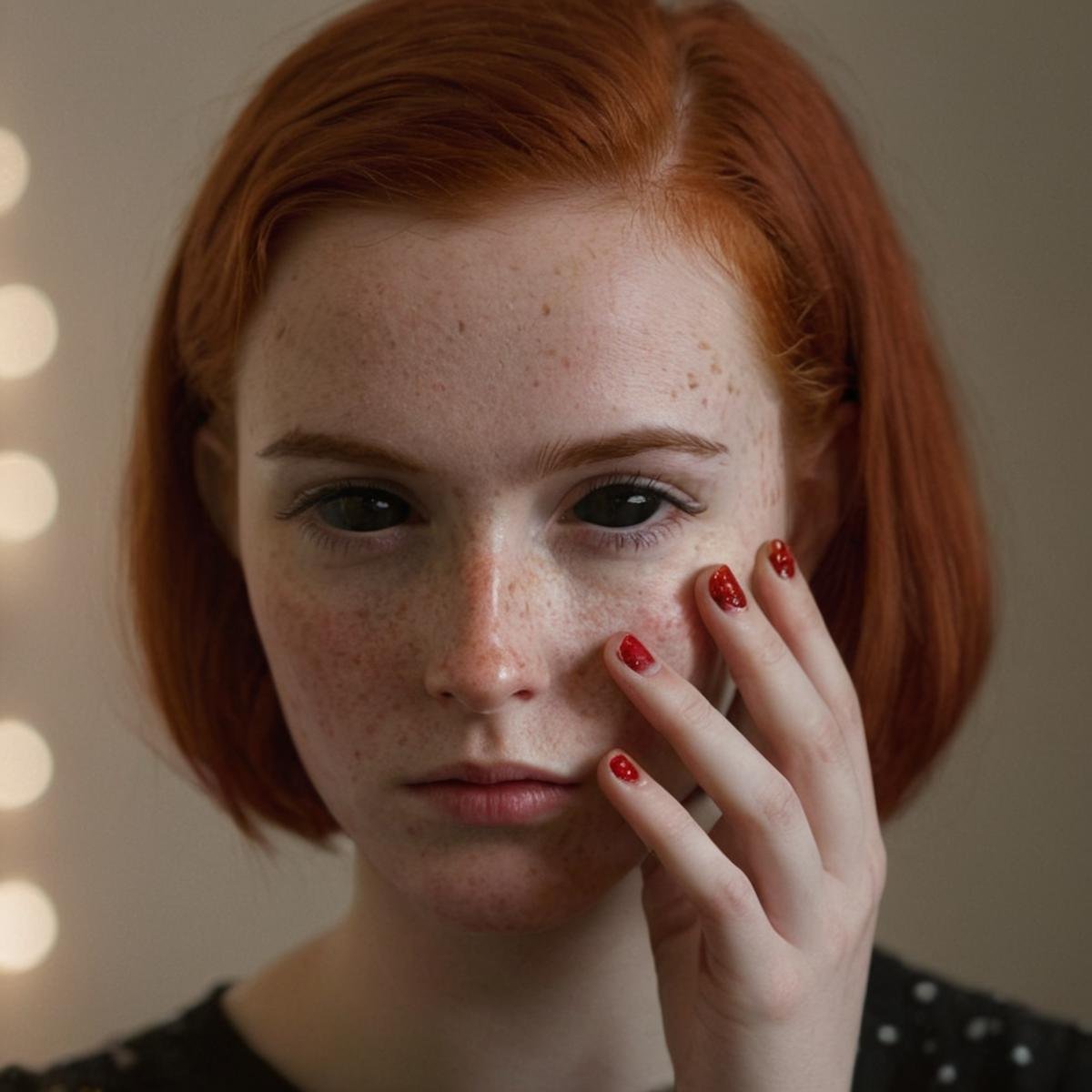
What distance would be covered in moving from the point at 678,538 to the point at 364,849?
269 millimetres

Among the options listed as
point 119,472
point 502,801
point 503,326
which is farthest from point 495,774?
point 119,472

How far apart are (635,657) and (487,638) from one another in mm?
85

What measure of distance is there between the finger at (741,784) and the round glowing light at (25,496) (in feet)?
3.79

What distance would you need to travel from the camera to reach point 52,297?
187cm

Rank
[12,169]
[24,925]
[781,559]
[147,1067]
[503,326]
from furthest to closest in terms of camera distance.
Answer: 1. [24,925]
2. [12,169]
3. [147,1067]
4. [781,559]
5. [503,326]

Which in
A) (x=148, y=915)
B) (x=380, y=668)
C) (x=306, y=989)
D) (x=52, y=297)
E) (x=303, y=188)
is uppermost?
(x=52, y=297)

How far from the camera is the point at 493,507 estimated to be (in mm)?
897

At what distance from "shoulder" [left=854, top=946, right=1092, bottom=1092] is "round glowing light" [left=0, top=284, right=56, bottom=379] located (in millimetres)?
1180

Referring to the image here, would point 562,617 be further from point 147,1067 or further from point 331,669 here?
point 147,1067

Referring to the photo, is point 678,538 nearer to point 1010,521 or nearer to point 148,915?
point 1010,521

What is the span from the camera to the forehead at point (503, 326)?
88 centimetres

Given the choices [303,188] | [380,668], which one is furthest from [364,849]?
[303,188]

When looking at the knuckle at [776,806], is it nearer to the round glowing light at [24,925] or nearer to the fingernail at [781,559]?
the fingernail at [781,559]

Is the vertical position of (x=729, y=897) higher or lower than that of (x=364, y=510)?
Result: lower
